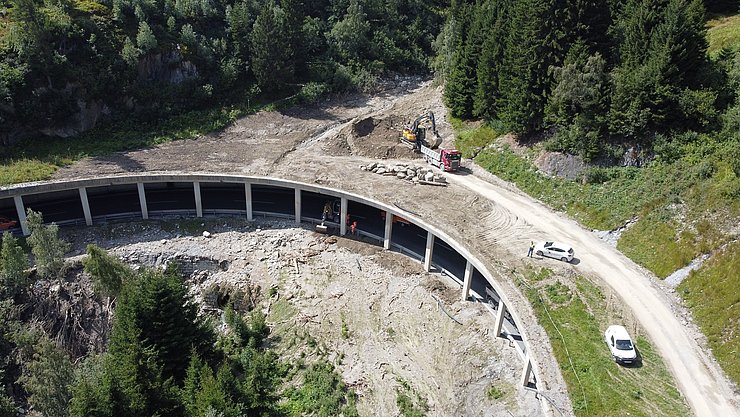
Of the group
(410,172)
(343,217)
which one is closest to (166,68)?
(343,217)

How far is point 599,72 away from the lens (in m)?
38.4

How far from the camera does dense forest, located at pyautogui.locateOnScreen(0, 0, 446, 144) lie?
155 feet

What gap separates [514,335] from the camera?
1216 inches

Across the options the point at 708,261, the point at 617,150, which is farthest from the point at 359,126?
the point at 708,261

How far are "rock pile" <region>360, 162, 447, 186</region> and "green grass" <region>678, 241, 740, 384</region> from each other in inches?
762

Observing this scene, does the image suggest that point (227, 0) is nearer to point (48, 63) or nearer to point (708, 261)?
point (48, 63)

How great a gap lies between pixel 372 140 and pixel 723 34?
110ft

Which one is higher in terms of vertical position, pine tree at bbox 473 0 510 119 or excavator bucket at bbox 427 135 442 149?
pine tree at bbox 473 0 510 119

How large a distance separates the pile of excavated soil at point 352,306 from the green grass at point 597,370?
159 inches

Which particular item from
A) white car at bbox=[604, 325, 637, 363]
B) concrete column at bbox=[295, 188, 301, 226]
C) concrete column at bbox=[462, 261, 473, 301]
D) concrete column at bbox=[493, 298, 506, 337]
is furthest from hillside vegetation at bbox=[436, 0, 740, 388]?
concrete column at bbox=[295, 188, 301, 226]

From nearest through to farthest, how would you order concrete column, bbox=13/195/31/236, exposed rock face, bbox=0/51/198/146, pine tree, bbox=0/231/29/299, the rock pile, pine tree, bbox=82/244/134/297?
pine tree, bbox=82/244/134/297
pine tree, bbox=0/231/29/299
concrete column, bbox=13/195/31/236
the rock pile
exposed rock face, bbox=0/51/198/146

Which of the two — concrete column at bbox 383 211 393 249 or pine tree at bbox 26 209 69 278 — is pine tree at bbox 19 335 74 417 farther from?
concrete column at bbox 383 211 393 249

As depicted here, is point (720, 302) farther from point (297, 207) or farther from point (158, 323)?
point (158, 323)

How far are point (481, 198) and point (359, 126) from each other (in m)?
17.1
